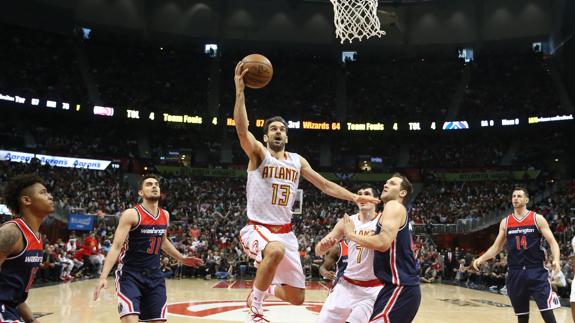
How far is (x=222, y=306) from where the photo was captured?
12.7 metres

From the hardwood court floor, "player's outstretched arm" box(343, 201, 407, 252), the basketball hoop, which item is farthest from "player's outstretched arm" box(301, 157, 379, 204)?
the basketball hoop

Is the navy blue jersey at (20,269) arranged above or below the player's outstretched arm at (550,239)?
below

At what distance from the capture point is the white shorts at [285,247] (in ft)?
17.8

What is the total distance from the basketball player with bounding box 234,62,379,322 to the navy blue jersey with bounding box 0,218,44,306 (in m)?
1.98

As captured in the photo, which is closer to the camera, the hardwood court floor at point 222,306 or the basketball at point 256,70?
the basketball at point 256,70

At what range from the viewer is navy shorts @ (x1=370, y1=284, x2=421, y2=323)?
4934 mm

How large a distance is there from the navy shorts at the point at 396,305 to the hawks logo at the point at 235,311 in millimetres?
5526

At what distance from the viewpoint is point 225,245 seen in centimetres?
2364

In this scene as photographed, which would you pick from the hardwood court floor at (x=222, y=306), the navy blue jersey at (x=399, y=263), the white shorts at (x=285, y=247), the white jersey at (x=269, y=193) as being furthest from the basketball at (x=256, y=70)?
the hardwood court floor at (x=222, y=306)

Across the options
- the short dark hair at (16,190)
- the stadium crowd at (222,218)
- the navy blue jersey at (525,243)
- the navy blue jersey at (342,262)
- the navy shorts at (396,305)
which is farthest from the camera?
the stadium crowd at (222,218)

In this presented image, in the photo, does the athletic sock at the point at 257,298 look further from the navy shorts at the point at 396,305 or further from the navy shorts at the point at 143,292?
the navy shorts at the point at 143,292

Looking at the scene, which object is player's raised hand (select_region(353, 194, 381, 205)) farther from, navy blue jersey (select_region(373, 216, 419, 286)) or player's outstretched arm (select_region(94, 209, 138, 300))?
player's outstretched arm (select_region(94, 209, 138, 300))

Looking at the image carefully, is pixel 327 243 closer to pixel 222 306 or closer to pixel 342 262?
pixel 342 262

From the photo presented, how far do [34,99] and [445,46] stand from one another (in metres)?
27.6
